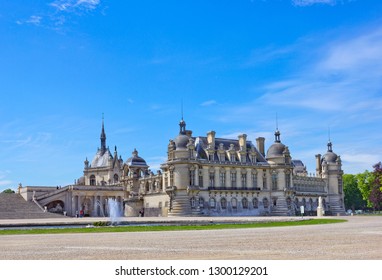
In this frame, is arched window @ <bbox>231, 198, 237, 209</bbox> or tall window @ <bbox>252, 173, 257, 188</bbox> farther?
tall window @ <bbox>252, 173, 257, 188</bbox>

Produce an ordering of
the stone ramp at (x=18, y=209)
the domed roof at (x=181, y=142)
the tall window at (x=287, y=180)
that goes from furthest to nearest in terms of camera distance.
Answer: the tall window at (x=287, y=180) → the domed roof at (x=181, y=142) → the stone ramp at (x=18, y=209)

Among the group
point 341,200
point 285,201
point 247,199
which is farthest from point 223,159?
point 341,200

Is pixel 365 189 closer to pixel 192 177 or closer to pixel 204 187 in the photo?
pixel 204 187

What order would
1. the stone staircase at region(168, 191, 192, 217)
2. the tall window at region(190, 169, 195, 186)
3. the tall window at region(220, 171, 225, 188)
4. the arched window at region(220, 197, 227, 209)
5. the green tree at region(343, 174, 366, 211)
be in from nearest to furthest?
the stone staircase at region(168, 191, 192, 217), the tall window at region(190, 169, 195, 186), the arched window at region(220, 197, 227, 209), the tall window at region(220, 171, 225, 188), the green tree at region(343, 174, 366, 211)

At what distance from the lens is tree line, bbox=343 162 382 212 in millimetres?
84688

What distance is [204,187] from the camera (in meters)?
71.1

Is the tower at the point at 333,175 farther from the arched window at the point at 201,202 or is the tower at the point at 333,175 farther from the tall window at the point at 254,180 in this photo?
the arched window at the point at 201,202

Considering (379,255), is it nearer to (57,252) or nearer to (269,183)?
(57,252)

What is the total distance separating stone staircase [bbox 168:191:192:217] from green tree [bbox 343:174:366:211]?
59.9 metres

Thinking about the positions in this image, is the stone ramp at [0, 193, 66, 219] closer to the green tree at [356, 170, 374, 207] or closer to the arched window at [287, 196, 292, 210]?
the arched window at [287, 196, 292, 210]

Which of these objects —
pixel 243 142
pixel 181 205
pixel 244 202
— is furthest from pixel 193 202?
pixel 243 142

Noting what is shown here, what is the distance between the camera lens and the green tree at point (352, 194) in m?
118

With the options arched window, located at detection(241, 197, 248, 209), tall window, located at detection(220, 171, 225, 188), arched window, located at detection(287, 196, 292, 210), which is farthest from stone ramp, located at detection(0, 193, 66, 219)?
arched window, located at detection(287, 196, 292, 210)

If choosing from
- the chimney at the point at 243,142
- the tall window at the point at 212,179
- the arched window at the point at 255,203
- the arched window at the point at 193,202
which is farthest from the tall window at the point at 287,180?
the arched window at the point at 193,202
